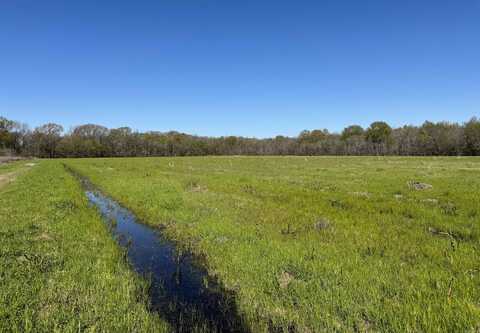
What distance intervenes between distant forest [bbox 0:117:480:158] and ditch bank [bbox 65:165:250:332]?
98.9 m

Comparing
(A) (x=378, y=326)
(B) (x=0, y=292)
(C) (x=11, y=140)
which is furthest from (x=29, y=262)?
(C) (x=11, y=140)

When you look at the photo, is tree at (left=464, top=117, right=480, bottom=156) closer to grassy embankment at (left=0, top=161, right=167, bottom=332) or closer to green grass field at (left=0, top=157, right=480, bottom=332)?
green grass field at (left=0, top=157, right=480, bottom=332)

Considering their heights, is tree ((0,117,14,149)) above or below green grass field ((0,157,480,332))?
above

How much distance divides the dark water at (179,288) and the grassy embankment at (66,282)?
33cm

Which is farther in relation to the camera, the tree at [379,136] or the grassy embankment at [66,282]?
the tree at [379,136]

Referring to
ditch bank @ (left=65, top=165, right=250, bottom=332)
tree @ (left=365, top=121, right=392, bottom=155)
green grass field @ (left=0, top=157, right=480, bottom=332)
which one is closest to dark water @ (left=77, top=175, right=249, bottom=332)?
ditch bank @ (left=65, top=165, right=250, bottom=332)

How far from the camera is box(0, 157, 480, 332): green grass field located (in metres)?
4.26

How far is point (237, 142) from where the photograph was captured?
134 m

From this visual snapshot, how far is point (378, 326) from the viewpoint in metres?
A: 3.98

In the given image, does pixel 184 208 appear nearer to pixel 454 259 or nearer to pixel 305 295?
pixel 305 295

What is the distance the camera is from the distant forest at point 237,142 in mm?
86125

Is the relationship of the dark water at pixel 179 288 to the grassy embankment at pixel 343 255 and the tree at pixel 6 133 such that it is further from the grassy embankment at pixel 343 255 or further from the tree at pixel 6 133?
the tree at pixel 6 133

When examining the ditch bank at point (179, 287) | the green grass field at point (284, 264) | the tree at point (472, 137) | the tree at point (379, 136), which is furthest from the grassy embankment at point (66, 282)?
the tree at point (379, 136)

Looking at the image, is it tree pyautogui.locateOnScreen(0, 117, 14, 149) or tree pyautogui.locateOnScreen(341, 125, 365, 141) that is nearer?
tree pyautogui.locateOnScreen(0, 117, 14, 149)
